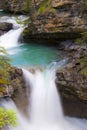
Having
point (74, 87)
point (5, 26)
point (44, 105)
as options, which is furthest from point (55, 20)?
point (44, 105)

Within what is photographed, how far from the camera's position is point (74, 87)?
520 inches

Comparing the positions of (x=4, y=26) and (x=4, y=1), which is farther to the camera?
(x=4, y=1)

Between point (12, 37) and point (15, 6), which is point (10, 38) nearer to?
point (12, 37)

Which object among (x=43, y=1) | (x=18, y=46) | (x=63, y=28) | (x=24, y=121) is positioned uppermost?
(x=43, y=1)

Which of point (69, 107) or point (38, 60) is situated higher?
point (38, 60)

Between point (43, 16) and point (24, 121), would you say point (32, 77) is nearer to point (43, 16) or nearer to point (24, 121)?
point (24, 121)

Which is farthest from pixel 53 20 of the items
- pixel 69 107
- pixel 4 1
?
pixel 4 1

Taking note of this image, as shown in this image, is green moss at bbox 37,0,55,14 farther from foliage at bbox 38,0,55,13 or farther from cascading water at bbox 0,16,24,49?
cascading water at bbox 0,16,24,49

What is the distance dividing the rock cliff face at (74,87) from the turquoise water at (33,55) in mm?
2604

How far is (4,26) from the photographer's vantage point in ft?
74.9

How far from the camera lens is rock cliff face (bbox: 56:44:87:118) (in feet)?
43.0

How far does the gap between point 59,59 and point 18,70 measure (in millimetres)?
3752

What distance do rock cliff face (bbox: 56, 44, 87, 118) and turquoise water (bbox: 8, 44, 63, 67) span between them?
2604mm

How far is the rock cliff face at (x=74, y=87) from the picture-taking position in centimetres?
1311
